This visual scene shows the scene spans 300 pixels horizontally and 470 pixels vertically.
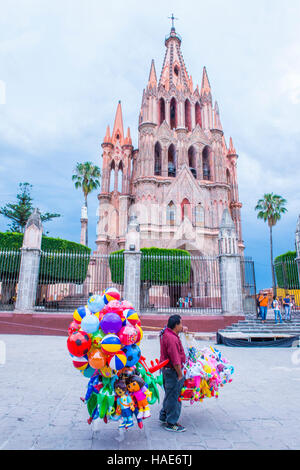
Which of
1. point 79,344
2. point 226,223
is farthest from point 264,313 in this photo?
point 79,344

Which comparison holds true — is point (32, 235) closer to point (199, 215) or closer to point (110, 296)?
point (110, 296)

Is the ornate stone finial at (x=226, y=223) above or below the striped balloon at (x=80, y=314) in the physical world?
above

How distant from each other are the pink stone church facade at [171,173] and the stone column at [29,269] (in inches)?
581

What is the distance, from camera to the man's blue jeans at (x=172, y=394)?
3174 mm

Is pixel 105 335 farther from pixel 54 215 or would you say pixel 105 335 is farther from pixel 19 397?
pixel 54 215

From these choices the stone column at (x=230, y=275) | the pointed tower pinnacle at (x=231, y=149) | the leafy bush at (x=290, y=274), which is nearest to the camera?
the stone column at (x=230, y=275)

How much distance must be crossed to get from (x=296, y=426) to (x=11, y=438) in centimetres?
316

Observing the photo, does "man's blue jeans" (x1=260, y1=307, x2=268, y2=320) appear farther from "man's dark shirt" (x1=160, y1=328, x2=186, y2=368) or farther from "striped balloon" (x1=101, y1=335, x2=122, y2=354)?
"striped balloon" (x1=101, y1=335, x2=122, y2=354)

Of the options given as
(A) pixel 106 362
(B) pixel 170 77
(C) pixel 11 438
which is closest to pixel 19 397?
→ (C) pixel 11 438

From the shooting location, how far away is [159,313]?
13547 millimetres

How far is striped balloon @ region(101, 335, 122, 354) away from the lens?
2.70 metres

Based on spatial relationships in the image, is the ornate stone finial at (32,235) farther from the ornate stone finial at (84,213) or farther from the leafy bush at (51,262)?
the ornate stone finial at (84,213)

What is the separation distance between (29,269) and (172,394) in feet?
38.9

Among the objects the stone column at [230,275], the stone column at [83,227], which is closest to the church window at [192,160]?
the stone column at [83,227]
